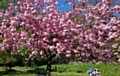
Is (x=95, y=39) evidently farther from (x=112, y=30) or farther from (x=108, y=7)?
(x=108, y=7)

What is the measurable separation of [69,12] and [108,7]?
4.84ft

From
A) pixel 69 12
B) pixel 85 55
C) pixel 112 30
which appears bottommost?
pixel 85 55

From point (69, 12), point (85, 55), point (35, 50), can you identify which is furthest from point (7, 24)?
point (85, 55)

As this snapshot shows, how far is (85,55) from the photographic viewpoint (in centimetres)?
1108

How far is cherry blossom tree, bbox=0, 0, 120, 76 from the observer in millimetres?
10500

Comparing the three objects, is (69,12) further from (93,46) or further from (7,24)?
(7,24)

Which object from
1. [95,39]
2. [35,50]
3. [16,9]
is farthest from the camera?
[16,9]

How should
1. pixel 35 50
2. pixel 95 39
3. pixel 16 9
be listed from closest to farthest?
pixel 95 39
pixel 35 50
pixel 16 9

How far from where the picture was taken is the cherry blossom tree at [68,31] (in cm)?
1050

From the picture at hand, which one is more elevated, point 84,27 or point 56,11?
point 56,11

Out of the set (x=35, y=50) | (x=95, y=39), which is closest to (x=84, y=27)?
(x=95, y=39)

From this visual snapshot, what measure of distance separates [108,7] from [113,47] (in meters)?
1.55

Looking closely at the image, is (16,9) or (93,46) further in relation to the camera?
(16,9)

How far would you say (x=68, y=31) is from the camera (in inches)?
419
